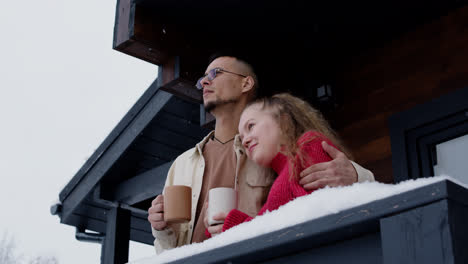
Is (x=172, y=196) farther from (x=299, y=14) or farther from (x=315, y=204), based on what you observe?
(x=299, y=14)

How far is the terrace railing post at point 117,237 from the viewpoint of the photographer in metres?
6.35

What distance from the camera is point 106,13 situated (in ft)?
355

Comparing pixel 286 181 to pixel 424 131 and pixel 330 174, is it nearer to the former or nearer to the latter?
pixel 330 174

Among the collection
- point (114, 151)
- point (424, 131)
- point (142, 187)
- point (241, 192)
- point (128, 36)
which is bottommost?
point (241, 192)

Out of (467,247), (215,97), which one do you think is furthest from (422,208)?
(215,97)

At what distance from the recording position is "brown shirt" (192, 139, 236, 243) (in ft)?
10.2

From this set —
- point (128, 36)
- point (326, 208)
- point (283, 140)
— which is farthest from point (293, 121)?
point (128, 36)

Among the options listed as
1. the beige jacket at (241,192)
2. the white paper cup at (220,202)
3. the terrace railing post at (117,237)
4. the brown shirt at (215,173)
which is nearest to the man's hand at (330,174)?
the white paper cup at (220,202)

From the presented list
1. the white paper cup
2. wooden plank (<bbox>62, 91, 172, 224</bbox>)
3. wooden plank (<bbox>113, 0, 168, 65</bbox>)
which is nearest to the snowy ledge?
the white paper cup

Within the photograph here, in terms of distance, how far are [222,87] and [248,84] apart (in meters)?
0.14

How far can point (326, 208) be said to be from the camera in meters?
1.66

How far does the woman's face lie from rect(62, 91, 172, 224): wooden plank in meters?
2.88

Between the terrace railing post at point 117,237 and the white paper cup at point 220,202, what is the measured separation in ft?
12.2

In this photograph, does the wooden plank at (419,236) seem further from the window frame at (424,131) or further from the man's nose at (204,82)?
the window frame at (424,131)
